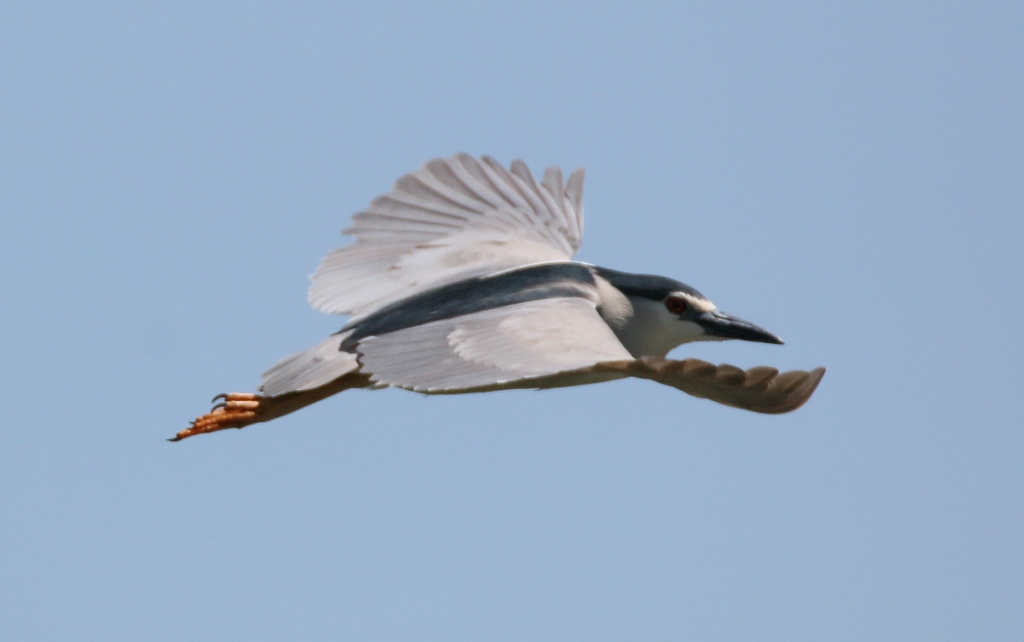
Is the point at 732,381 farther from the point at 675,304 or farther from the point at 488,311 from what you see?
the point at 675,304

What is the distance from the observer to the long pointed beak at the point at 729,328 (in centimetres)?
706

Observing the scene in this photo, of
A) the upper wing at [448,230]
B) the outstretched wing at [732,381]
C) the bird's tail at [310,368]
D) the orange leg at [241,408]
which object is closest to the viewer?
the outstretched wing at [732,381]

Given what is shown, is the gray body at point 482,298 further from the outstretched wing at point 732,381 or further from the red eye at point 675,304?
the outstretched wing at point 732,381

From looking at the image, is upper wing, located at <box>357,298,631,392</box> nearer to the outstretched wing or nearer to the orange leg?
the outstretched wing

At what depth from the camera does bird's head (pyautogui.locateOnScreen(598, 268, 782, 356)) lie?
7039mm

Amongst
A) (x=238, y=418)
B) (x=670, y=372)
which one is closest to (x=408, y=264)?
(x=238, y=418)

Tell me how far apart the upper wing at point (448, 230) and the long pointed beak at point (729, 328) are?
1102 millimetres

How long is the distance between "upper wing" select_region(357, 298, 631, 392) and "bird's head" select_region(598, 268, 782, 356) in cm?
65

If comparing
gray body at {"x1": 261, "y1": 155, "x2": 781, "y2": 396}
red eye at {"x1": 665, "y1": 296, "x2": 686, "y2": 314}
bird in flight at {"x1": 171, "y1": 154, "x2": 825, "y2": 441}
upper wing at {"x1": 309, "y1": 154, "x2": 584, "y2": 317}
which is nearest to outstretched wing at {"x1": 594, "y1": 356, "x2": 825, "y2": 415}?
bird in flight at {"x1": 171, "y1": 154, "x2": 825, "y2": 441}

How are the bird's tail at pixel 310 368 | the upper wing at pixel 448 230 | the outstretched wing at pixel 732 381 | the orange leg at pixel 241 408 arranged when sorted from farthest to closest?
the upper wing at pixel 448 230
the orange leg at pixel 241 408
the bird's tail at pixel 310 368
the outstretched wing at pixel 732 381

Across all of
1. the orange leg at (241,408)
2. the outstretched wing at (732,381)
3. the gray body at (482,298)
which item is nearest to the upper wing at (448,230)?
the gray body at (482,298)

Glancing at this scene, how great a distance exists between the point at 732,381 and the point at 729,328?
160 centimetres

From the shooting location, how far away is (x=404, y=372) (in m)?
5.66

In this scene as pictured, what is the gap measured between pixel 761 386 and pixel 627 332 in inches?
56.0
